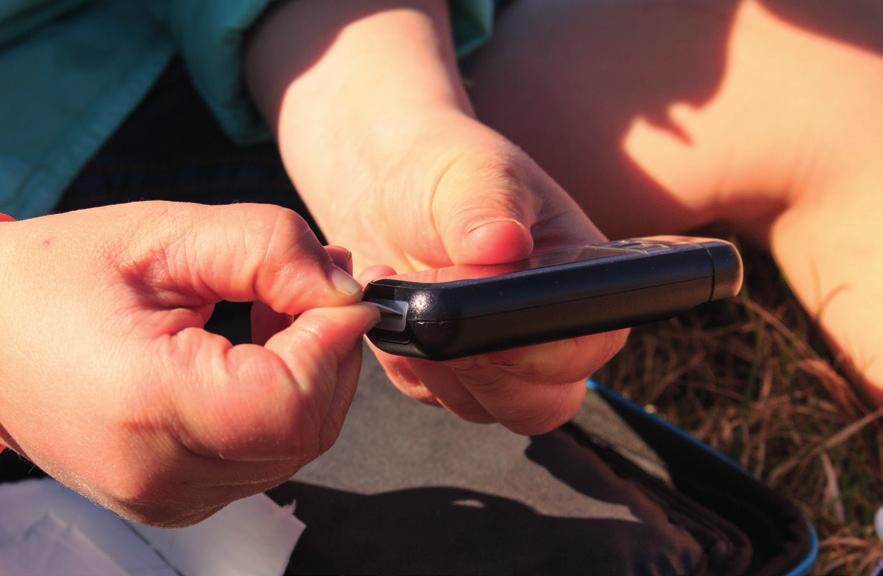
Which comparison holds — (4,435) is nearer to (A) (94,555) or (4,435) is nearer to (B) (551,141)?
(A) (94,555)

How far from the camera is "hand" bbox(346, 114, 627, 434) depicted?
573mm

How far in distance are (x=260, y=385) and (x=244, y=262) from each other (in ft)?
0.23

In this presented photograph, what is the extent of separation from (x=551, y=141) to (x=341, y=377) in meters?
0.58

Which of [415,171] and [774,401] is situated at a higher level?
[415,171]

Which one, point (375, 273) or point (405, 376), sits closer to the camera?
point (375, 273)

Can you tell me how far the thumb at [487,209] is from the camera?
1.81ft

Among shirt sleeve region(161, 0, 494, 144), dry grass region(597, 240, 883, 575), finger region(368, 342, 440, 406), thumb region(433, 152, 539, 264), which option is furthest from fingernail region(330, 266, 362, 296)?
dry grass region(597, 240, 883, 575)

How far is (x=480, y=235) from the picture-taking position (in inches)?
21.7

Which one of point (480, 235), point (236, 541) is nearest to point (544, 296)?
point (480, 235)

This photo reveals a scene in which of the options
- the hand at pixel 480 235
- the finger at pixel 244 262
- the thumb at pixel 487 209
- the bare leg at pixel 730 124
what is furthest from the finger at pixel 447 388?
the bare leg at pixel 730 124

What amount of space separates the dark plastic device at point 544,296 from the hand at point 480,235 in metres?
0.03

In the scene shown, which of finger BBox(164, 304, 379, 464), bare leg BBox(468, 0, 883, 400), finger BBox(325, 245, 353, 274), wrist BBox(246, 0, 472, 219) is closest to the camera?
finger BBox(164, 304, 379, 464)

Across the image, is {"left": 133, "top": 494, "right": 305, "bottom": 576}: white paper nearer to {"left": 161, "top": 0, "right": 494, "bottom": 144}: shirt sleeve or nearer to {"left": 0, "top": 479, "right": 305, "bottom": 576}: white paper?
{"left": 0, "top": 479, "right": 305, "bottom": 576}: white paper

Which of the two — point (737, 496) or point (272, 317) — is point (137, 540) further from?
point (737, 496)
